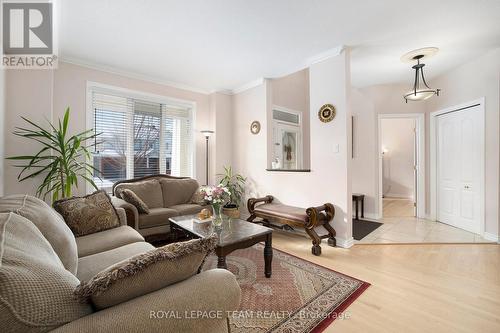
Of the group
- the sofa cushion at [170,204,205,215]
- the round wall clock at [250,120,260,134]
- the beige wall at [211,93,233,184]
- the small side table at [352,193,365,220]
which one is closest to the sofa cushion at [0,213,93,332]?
the sofa cushion at [170,204,205,215]

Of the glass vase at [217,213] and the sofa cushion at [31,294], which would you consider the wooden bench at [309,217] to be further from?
the sofa cushion at [31,294]

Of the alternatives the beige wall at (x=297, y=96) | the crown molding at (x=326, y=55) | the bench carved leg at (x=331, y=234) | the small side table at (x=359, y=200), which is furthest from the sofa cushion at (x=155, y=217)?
the small side table at (x=359, y=200)

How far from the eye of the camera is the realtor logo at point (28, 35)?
2.19 metres

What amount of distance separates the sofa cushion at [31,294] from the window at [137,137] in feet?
10.4

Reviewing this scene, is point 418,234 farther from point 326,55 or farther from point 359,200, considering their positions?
point 326,55

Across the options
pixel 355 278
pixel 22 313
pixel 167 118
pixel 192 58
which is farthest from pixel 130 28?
pixel 355 278

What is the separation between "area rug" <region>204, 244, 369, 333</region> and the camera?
166 centimetres

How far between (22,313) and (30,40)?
3.31 meters

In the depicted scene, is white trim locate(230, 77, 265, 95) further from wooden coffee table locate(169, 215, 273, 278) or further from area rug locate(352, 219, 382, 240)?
area rug locate(352, 219, 382, 240)

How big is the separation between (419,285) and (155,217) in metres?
3.10

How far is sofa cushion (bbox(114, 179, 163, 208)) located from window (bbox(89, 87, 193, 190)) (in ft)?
1.53

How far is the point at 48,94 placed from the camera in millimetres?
2947

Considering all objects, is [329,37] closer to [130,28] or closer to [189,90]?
[130,28]

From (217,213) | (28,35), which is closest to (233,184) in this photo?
(217,213)
